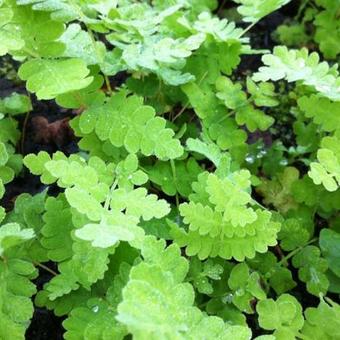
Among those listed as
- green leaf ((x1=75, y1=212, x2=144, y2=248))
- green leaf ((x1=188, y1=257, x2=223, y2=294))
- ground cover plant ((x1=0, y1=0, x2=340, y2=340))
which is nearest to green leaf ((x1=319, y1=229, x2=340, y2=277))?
ground cover plant ((x1=0, y1=0, x2=340, y2=340))

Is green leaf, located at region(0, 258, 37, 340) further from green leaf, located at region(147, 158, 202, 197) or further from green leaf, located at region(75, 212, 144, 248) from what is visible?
green leaf, located at region(147, 158, 202, 197)

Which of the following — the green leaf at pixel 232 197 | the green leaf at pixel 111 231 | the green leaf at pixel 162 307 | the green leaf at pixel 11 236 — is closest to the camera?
the green leaf at pixel 162 307

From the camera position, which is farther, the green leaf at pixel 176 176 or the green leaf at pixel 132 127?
the green leaf at pixel 176 176

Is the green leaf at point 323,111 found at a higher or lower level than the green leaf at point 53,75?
lower

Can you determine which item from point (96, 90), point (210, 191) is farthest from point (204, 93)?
point (210, 191)

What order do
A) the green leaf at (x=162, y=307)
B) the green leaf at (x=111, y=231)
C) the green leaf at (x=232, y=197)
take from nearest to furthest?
the green leaf at (x=162, y=307)
the green leaf at (x=111, y=231)
the green leaf at (x=232, y=197)

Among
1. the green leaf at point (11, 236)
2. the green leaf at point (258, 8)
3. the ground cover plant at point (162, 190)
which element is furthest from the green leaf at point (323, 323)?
the green leaf at point (258, 8)

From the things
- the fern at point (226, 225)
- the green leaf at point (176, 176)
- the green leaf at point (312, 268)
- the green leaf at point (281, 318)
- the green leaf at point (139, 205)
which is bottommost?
the green leaf at point (312, 268)

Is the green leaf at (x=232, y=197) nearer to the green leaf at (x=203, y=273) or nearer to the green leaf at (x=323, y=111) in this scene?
the green leaf at (x=203, y=273)

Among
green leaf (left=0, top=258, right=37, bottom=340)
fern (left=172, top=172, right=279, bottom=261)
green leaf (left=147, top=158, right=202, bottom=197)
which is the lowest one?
green leaf (left=0, top=258, right=37, bottom=340)

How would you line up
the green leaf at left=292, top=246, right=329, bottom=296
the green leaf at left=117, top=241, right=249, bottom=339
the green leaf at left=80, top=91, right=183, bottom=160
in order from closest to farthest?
the green leaf at left=117, top=241, right=249, bottom=339, the green leaf at left=80, top=91, right=183, bottom=160, the green leaf at left=292, top=246, right=329, bottom=296
